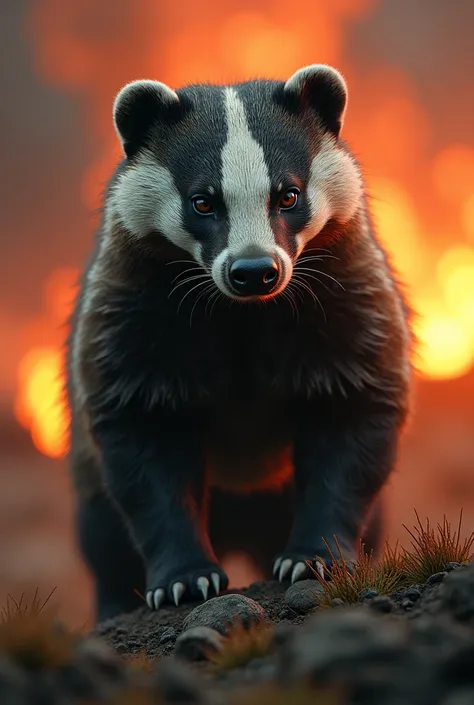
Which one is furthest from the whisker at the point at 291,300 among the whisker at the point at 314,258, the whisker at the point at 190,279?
the whisker at the point at 190,279

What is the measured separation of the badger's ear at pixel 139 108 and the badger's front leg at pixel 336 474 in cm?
188

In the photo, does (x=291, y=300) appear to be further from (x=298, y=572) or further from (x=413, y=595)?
(x=413, y=595)

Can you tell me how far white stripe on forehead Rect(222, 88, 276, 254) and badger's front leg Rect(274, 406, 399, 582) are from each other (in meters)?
1.38

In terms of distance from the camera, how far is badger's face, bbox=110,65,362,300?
534cm

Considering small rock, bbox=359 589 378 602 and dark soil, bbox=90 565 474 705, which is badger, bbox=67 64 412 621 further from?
dark soil, bbox=90 565 474 705

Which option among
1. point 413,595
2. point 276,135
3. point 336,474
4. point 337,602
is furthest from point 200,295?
point 413,595

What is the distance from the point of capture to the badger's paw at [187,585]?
5.84 m

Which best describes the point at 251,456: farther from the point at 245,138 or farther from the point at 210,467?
the point at 245,138

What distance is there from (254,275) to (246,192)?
0.52 metres

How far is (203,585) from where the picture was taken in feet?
19.1

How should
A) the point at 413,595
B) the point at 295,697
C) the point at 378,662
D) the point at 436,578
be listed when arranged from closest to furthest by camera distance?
1. the point at 295,697
2. the point at 378,662
3. the point at 413,595
4. the point at 436,578

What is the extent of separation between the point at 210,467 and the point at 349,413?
1.13 metres

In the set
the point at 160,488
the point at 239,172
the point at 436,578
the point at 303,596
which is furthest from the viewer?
the point at 160,488

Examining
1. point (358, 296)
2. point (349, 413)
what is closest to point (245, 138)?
point (358, 296)
